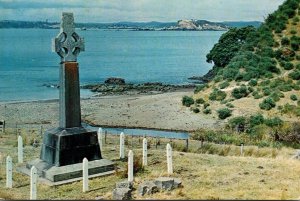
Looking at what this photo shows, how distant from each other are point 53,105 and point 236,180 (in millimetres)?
42276

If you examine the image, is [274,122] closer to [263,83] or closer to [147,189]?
[263,83]

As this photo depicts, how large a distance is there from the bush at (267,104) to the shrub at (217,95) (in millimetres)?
5186

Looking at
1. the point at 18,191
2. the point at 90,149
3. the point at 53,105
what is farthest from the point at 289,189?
the point at 53,105

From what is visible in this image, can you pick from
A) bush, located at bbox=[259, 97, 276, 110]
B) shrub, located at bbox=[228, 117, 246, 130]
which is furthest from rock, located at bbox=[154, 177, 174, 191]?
bush, located at bbox=[259, 97, 276, 110]

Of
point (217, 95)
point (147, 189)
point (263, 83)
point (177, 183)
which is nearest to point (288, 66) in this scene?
point (263, 83)

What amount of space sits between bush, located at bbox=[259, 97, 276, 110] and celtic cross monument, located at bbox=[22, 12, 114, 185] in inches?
1196

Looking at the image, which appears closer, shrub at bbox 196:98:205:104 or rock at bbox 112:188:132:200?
rock at bbox 112:188:132:200

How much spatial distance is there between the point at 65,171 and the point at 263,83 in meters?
38.5

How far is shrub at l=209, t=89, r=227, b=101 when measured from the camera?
51.1m

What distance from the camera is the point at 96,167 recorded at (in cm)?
1705

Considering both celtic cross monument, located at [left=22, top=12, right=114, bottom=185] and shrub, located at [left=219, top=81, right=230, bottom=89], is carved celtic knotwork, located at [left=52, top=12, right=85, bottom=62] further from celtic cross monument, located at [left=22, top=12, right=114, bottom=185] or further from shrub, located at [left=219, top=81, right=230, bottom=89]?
shrub, located at [left=219, top=81, right=230, bottom=89]

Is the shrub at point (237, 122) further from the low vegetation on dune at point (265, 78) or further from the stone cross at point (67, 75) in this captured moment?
the stone cross at point (67, 75)

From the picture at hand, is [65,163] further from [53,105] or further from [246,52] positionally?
[246,52]

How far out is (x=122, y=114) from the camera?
48.9 metres
